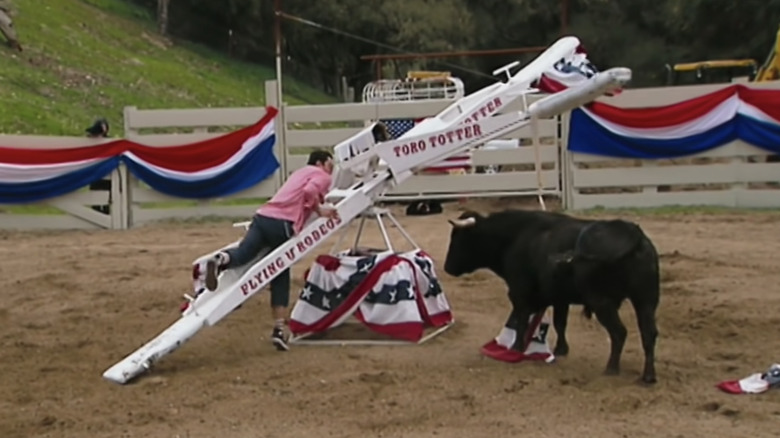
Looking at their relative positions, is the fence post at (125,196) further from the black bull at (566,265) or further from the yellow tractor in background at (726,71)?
the yellow tractor in background at (726,71)

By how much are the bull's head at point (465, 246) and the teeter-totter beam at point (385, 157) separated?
548mm

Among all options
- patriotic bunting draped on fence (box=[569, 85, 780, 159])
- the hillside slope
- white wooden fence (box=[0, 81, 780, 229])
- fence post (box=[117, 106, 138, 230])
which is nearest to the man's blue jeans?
white wooden fence (box=[0, 81, 780, 229])

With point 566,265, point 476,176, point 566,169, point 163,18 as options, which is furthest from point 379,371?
point 163,18

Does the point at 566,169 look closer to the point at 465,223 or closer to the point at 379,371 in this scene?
the point at 465,223

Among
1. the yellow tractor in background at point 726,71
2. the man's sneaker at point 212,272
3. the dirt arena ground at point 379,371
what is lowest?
the dirt arena ground at point 379,371

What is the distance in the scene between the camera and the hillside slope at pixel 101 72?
25.7m

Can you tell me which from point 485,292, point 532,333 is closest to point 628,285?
point 532,333

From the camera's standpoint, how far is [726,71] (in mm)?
29109

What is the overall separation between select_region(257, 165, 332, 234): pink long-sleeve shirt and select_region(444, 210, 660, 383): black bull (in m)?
1.06

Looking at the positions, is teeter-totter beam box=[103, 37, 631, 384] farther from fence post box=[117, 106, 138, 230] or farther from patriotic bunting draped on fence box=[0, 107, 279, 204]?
fence post box=[117, 106, 138, 230]

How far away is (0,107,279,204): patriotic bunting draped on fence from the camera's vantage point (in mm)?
16328

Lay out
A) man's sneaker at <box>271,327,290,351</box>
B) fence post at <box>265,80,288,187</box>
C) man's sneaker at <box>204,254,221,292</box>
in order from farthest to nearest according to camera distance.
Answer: fence post at <box>265,80,288,187</box>
man's sneaker at <box>271,327,290,351</box>
man's sneaker at <box>204,254,221,292</box>

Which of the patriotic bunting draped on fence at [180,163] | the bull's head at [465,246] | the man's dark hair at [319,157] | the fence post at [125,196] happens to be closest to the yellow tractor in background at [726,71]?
the patriotic bunting draped on fence at [180,163]

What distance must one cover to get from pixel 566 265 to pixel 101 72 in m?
27.7
